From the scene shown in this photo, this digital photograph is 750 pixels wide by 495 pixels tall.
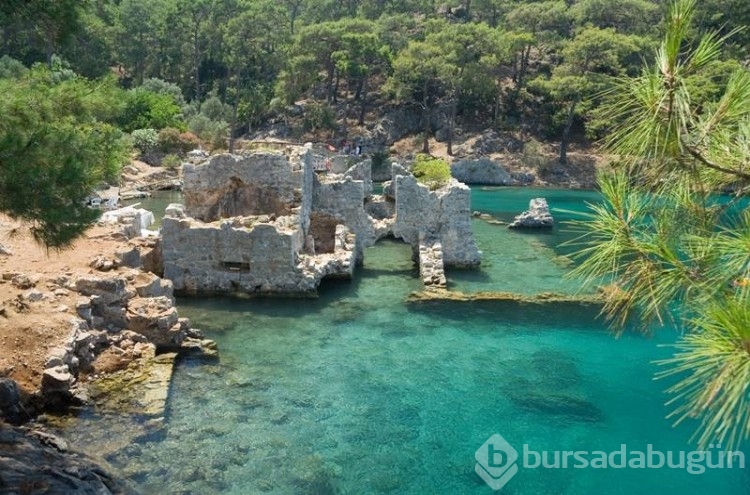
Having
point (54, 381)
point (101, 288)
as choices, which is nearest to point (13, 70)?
point (101, 288)

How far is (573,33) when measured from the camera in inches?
2045

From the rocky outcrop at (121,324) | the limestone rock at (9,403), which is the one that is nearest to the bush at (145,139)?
the rocky outcrop at (121,324)

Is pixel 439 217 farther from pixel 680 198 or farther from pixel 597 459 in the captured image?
pixel 680 198

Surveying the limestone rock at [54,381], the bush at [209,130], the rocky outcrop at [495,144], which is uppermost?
the bush at [209,130]

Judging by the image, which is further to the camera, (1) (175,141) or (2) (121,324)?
(1) (175,141)

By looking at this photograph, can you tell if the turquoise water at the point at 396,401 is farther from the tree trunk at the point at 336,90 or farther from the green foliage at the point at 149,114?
the tree trunk at the point at 336,90

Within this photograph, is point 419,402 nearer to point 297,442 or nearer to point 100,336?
point 297,442

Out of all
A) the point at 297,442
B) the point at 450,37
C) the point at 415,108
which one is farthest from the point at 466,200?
the point at 415,108

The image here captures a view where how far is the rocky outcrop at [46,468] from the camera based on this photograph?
7.49 m

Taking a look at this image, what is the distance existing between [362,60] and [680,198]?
46.4 metres

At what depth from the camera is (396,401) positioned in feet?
38.7

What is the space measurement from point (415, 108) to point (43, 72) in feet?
143

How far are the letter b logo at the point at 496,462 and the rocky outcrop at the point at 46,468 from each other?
5.00m

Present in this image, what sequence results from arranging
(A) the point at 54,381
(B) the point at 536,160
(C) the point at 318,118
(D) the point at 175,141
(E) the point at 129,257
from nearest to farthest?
(A) the point at 54,381 < (E) the point at 129,257 < (D) the point at 175,141 < (B) the point at 536,160 < (C) the point at 318,118
